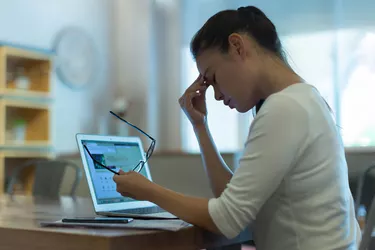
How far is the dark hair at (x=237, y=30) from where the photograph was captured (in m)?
1.15

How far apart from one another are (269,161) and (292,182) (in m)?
0.09

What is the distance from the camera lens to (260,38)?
→ 116 centimetres

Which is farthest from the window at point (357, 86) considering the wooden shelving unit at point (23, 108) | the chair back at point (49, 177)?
the wooden shelving unit at point (23, 108)

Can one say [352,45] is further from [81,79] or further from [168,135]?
[81,79]

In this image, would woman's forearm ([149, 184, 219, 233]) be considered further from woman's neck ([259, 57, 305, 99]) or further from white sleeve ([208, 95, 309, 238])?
woman's neck ([259, 57, 305, 99])

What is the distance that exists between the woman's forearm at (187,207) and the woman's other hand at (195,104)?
37cm

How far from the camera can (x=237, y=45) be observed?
1129mm

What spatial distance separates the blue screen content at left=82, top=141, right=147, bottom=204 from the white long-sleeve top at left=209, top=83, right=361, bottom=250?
0.41 metres

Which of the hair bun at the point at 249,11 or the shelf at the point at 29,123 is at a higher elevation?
the hair bun at the point at 249,11

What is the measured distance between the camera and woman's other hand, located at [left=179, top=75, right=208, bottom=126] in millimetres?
1403

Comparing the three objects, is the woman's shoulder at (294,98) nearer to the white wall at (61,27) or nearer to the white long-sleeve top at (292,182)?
the white long-sleeve top at (292,182)

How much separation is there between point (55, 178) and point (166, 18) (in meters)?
2.37

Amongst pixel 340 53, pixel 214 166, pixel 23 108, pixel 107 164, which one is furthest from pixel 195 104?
pixel 23 108

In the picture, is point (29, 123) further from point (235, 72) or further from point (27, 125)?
point (235, 72)
